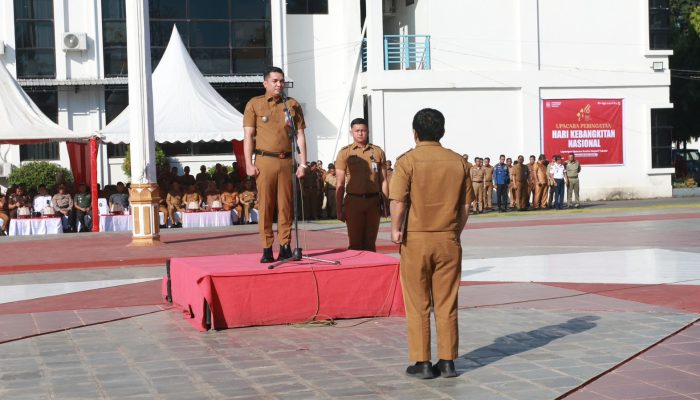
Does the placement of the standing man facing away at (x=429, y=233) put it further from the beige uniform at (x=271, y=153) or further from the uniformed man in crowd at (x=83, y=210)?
the uniformed man in crowd at (x=83, y=210)

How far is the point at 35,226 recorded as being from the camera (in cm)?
2406

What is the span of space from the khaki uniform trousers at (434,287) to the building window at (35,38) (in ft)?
92.6

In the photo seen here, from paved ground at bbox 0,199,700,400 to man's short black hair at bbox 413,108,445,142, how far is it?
1.66m

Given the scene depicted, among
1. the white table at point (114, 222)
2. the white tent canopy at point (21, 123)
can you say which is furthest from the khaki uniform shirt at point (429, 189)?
the white tent canopy at point (21, 123)

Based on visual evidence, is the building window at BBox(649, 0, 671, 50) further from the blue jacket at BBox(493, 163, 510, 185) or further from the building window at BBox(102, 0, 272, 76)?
the building window at BBox(102, 0, 272, 76)

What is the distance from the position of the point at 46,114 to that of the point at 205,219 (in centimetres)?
1023

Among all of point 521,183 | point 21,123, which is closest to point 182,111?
point 21,123

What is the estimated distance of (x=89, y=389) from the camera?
272 inches

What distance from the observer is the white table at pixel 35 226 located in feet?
78.5

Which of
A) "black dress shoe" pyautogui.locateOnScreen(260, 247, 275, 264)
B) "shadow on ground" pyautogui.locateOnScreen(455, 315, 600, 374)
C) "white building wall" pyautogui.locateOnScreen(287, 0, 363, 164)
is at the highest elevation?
"white building wall" pyautogui.locateOnScreen(287, 0, 363, 164)

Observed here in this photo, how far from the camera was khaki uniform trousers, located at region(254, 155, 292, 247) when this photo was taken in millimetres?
9797

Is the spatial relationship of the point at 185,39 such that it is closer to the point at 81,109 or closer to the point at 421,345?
the point at 81,109

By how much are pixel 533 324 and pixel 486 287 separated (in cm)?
274

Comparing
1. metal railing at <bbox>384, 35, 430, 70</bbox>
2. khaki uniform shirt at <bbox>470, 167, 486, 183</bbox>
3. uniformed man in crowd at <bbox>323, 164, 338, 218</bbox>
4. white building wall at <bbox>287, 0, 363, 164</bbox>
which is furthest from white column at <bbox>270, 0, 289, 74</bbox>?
khaki uniform shirt at <bbox>470, 167, 486, 183</bbox>
